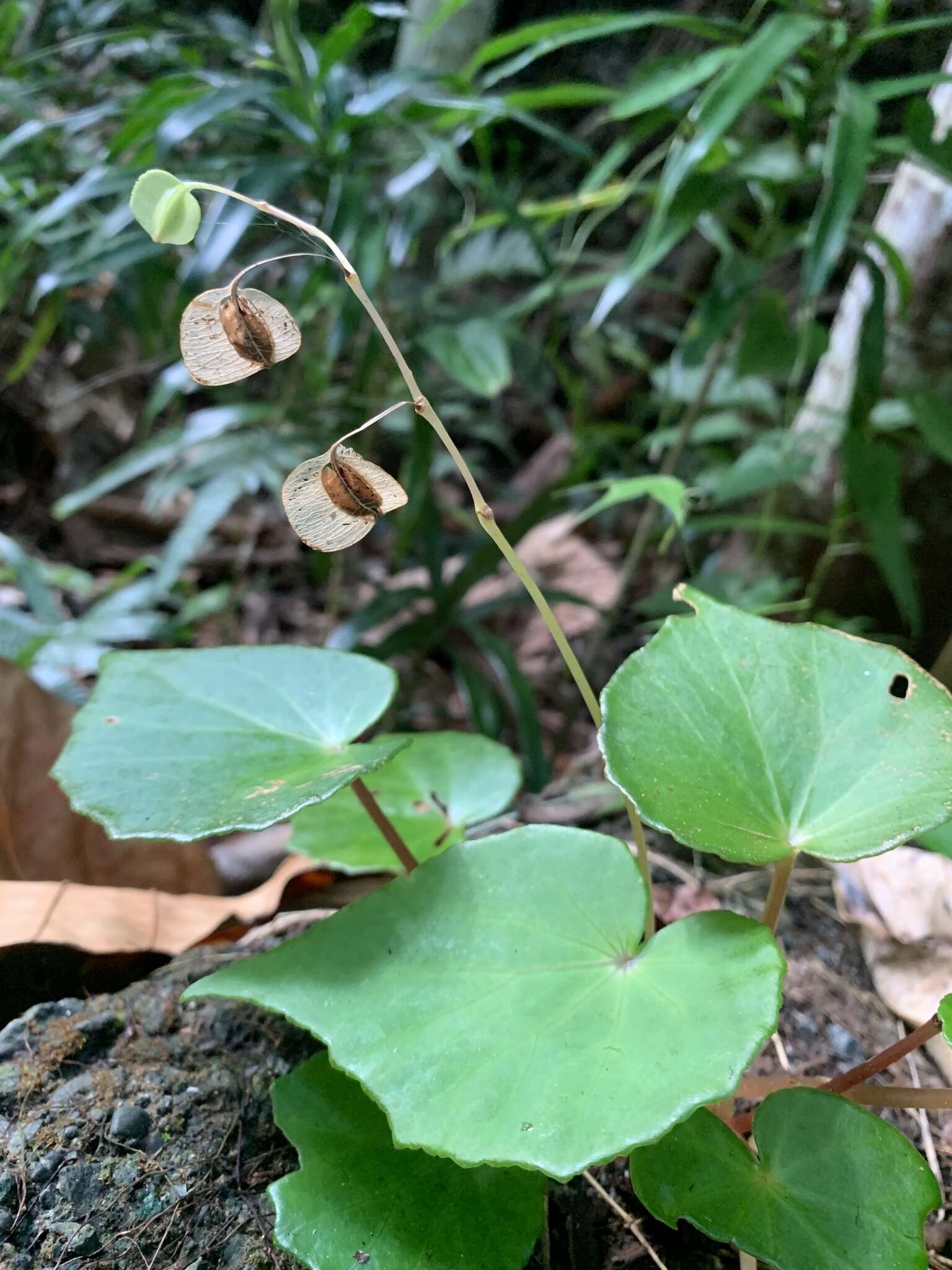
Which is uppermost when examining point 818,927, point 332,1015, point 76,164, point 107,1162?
point 76,164

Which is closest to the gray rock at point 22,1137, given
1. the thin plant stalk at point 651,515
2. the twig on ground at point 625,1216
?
the twig on ground at point 625,1216

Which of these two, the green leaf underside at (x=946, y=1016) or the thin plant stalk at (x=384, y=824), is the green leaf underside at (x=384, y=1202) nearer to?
the thin plant stalk at (x=384, y=824)

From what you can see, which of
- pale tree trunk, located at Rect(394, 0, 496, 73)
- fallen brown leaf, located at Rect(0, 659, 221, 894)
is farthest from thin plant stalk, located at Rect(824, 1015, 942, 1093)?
→ pale tree trunk, located at Rect(394, 0, 496, 73)

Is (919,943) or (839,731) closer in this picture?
(839,731)

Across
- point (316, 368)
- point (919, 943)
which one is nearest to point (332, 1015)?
point (919, 943)

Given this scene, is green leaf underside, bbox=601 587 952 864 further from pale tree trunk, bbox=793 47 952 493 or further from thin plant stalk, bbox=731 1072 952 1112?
pale tree trunk, bbox=793 47 952 493

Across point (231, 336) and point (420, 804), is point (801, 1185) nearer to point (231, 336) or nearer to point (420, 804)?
point (420, 804)

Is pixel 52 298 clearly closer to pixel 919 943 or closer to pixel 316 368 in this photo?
pixel 316 368
